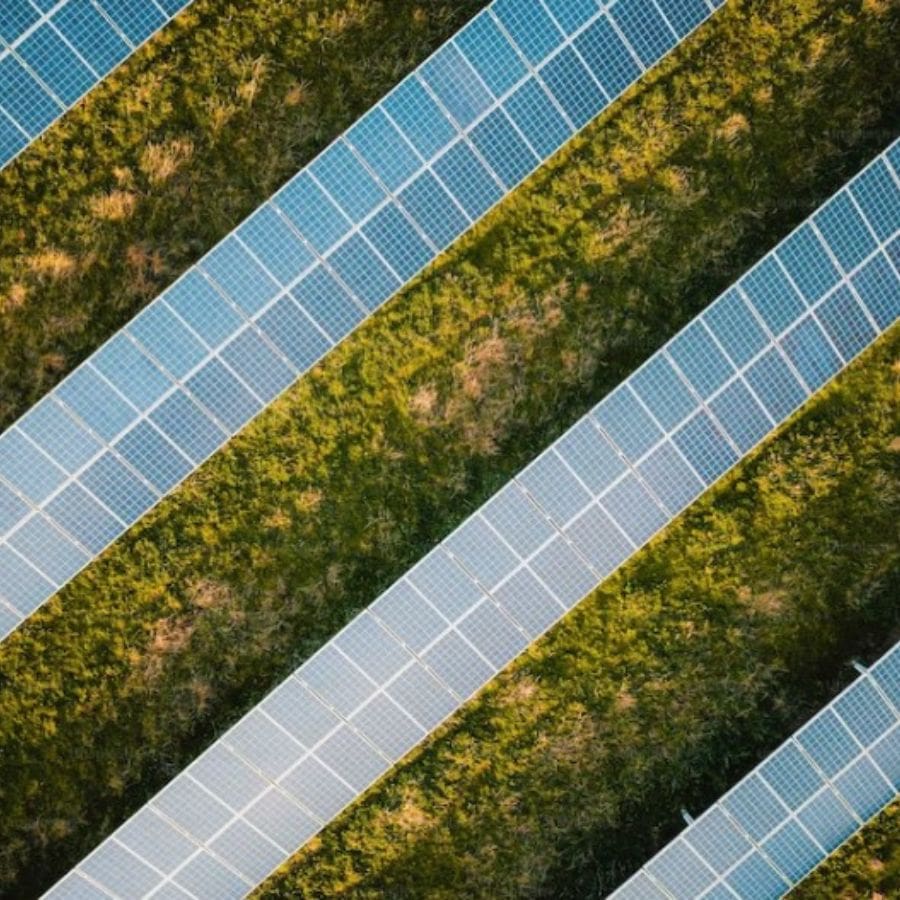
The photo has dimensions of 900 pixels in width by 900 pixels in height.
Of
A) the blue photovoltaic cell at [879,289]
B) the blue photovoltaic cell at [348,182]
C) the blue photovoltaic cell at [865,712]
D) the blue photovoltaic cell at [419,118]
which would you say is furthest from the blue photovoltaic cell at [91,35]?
the blue photovoltaic cell at [865,712]

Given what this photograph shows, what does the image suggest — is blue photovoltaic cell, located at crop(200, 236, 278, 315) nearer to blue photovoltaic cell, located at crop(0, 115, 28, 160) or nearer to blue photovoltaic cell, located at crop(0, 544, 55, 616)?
blue photovoltaic cell, located at crop(0, 115, 28, 160)

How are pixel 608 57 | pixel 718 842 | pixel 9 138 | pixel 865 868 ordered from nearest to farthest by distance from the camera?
pixel 9 138 < pixel 608 57 < pixel 718 842 < pixel 865 868

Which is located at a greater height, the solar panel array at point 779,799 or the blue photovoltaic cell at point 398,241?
the blue photovoltaic cell at point 398,241

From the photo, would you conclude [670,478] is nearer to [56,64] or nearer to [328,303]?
[328,303]

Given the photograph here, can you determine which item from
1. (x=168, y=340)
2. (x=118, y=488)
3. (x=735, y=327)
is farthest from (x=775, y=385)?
(x=118, y=488)

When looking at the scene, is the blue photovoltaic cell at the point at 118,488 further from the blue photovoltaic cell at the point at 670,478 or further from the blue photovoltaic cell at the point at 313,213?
the blue photovoltaic cell at the point at 670,478

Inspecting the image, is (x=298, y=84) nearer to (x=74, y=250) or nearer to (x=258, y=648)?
(x=74, y=250)

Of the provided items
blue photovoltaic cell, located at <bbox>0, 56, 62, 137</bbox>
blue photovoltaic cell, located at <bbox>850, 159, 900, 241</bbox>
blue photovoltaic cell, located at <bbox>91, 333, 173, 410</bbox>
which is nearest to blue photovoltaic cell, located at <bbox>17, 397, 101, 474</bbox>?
blue photovoltaic cell, located at <bbox>91, 333, 173, 410</bbox>
